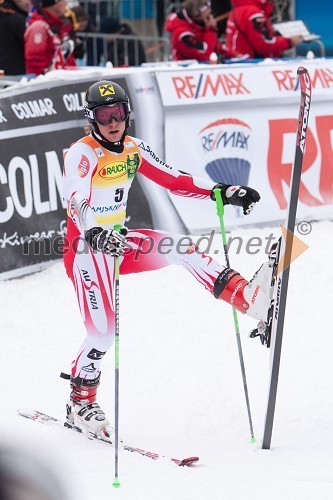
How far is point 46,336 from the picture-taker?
713 cm

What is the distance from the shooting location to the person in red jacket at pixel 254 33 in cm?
1102

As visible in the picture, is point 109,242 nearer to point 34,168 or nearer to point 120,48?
point 34,168

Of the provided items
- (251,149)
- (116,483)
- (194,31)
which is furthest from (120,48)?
(116,483)

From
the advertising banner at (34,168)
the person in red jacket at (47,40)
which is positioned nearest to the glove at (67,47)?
the person in red jacket at (47,40)

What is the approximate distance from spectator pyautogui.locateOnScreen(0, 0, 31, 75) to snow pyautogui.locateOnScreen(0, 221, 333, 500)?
3.22 meters

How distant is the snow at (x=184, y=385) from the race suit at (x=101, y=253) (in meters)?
0.75

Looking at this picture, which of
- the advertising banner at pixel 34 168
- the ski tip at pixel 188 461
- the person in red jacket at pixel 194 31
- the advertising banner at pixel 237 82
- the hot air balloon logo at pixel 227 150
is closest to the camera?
the ski tip at pixel 188 461

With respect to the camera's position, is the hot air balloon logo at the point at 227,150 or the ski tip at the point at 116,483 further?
the hot air balloon logo at the point at 227,150

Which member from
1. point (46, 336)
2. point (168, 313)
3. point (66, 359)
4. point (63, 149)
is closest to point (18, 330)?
point (46, 336)

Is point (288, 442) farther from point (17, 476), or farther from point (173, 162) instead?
point (173, 162)

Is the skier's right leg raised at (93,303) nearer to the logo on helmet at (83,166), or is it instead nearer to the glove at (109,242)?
the logo on helmet at (83,166)

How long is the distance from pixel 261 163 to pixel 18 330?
12.2 ft

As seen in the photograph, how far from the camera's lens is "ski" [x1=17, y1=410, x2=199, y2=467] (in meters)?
4.66

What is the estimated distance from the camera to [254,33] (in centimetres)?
1105
